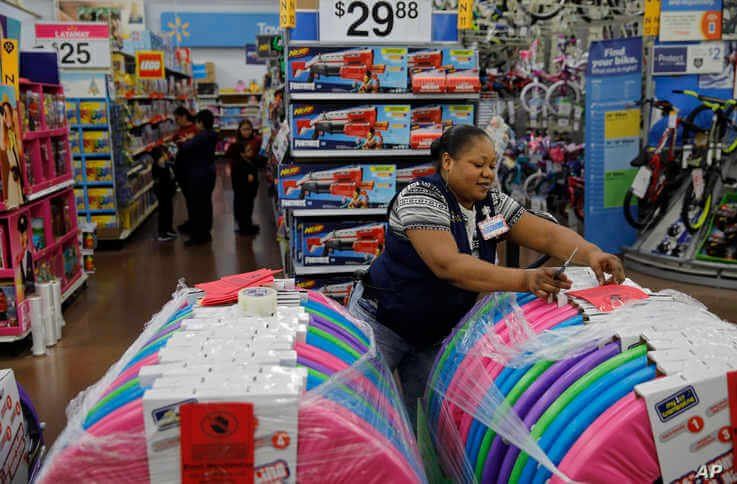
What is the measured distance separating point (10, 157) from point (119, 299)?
1929 millimetres

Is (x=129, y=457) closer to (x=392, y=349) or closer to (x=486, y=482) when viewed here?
(x=486, y=482)

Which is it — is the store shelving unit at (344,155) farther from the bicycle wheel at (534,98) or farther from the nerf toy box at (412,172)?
the bicycle wheel at (534,98)

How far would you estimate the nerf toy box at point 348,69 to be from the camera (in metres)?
5.00

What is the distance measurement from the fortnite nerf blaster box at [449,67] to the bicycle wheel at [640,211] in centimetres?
297

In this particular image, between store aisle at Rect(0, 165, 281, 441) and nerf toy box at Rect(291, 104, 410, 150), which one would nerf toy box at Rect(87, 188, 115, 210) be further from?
nerf toy box at Rect(291, 104, 410, 150)

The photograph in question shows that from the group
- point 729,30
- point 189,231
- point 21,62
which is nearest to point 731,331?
point 21,62

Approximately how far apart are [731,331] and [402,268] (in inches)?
40.2

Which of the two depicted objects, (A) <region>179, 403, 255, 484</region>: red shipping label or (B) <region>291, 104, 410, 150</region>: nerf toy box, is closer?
(A) <region>179, 403, 255, 484</region>: red shipping label

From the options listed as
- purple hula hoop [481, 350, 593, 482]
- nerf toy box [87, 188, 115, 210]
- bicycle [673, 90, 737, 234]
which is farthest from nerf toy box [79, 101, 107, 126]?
purple hula hoop [481, 350, 593, 482]

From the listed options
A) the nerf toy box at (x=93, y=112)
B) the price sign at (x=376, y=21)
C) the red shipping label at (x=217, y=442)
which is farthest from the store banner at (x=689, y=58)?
the red shipping label at (x=217, y=442)

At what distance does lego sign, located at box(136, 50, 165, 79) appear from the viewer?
37.6 ft

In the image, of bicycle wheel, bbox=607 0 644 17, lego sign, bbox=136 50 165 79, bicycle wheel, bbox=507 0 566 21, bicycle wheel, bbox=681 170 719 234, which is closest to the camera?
bicycle wheel, bbox=681 170 719 234

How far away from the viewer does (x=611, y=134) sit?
24.3ft

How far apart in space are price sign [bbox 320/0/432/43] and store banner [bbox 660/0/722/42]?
10.0 feet
